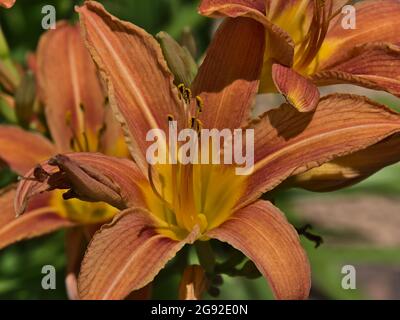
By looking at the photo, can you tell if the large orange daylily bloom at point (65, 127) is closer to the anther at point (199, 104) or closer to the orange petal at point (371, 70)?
the anther at point (199, 104)

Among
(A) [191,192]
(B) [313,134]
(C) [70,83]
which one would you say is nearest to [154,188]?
(A) [191,192]

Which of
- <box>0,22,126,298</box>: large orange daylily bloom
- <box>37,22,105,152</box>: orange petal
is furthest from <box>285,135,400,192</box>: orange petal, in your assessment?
<box>37,22,105,152</box>: orange petal

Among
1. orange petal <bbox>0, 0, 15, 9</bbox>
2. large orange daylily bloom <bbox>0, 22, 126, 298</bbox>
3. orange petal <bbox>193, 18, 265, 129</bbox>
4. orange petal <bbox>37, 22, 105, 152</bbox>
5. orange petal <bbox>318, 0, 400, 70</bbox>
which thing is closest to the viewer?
orange petal <bbox>0, 0, 15, 9</bbox>

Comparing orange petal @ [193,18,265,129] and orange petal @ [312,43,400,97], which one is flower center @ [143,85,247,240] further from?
orange petal @ [312,43,400,97]

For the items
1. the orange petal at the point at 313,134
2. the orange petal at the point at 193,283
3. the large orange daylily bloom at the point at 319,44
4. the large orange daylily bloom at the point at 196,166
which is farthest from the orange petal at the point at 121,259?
the large orange daylily bloom at the point at 319,44

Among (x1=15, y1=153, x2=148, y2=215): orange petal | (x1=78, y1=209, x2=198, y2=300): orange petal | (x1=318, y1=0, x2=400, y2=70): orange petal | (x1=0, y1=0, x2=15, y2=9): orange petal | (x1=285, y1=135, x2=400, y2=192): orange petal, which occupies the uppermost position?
(x1=318, y1=0, x2=400, y2=70): orange petal

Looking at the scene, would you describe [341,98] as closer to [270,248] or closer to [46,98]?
[270,248]

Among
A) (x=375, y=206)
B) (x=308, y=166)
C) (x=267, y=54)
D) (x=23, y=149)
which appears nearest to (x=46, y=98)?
(x=23, y=149)
